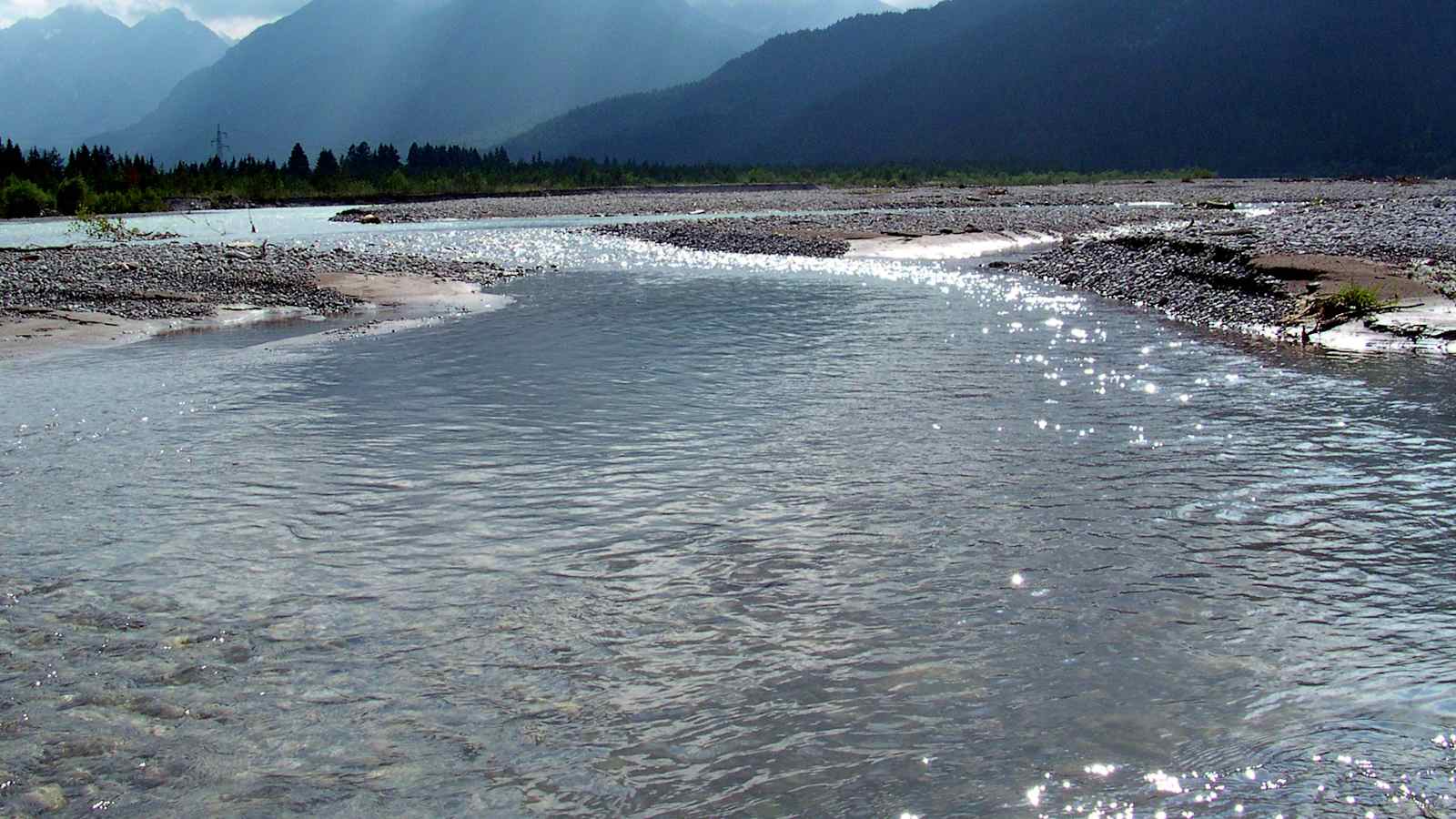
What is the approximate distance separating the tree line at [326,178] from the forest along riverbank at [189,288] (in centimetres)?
5446

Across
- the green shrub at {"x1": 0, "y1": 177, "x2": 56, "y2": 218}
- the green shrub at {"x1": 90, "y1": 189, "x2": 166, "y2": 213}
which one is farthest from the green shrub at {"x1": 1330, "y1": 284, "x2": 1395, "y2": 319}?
the green shrub at {"x1": 90, "y1": 189, "x2": 166, "y2": 213}

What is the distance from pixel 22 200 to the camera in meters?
88.7

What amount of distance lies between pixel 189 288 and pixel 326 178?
11496cm

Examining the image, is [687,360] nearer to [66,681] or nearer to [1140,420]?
[1140,420]

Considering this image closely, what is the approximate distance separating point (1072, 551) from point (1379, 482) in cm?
419

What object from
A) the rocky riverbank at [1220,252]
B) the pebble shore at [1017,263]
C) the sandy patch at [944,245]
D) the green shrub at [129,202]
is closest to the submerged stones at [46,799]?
the rocky riverbank at [1220,252]

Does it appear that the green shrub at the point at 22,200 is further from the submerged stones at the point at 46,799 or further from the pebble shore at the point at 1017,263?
the submerged stones at the point at 46,799

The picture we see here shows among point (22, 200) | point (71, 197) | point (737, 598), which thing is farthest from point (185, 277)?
A: point (71, 197)

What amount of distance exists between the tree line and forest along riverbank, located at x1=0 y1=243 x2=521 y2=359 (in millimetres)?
54459

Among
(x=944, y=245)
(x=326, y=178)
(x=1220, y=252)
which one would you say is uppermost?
(x=326, y=178)

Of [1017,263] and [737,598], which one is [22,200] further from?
[737,598]

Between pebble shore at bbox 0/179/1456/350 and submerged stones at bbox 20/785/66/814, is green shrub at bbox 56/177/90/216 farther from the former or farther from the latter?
submerged stones at bbox 20/785/66/814

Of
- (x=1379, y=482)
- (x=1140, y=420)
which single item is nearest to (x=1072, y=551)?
(x=1379, y=482)

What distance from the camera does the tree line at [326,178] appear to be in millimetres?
98312
